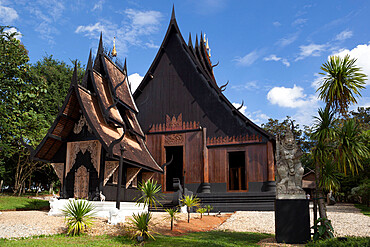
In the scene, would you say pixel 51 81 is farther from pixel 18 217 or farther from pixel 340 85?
pixel 340 85

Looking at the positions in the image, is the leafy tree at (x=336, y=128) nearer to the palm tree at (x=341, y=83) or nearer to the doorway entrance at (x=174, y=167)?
the palm tree at (x=341, y=83)

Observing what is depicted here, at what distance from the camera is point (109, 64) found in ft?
46.8

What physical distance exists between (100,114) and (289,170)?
7.68m

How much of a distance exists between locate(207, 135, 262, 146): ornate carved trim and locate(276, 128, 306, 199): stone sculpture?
26.8 feet

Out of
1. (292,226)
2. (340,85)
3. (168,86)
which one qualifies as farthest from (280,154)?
(168,86)

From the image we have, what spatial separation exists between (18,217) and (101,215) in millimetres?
2657

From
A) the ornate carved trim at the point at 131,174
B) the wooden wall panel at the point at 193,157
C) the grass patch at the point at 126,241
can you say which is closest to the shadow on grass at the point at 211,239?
the grass patch at the point at 126,241

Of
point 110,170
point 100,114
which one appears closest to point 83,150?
point 110,170

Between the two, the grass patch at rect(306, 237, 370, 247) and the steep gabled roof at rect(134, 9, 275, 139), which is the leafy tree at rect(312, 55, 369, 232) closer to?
the grass patch at rect(306, 237, 370, 247)

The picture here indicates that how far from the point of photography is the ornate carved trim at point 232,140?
16.3 metres

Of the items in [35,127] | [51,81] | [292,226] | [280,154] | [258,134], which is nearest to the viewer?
[292,226]

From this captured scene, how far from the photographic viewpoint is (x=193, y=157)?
56.1 ft

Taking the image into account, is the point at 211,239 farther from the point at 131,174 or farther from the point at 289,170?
the point at 131,174

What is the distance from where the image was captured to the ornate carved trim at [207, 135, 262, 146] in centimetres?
1627
